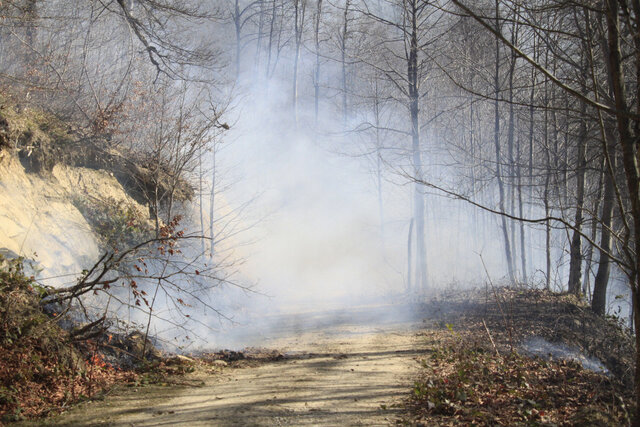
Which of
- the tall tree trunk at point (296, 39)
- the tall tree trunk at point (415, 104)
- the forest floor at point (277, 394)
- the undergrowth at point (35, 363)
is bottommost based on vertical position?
the forest floor at point (277, 394)

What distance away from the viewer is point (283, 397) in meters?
5.72

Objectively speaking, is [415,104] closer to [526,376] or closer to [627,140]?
[526,376]

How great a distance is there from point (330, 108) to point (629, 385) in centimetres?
2820

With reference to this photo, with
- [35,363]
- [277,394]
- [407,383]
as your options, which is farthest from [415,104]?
[35,363]

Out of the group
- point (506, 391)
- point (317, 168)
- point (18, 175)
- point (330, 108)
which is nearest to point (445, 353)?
point (506, 391)

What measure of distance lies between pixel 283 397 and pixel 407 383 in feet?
5.97

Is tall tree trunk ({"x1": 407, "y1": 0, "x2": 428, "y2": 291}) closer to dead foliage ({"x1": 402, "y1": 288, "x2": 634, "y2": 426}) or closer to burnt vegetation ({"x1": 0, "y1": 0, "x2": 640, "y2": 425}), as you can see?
burnt vegetation ({"x1": 0, "y1": 0, "x2": 640, "y2": 425})

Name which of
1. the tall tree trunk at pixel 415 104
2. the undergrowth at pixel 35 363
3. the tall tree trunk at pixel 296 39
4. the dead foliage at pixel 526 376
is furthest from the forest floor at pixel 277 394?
the tall tree trunk at pixel 296 39

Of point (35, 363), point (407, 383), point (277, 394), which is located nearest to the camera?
point (35, 363)

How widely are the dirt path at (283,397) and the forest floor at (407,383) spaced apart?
1cm

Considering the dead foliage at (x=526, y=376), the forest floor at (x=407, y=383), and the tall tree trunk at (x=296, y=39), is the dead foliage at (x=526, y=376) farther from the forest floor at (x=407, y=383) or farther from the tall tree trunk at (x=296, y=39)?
the tall tree trunk at (x=296, y=39)

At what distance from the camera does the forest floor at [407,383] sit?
4.79m

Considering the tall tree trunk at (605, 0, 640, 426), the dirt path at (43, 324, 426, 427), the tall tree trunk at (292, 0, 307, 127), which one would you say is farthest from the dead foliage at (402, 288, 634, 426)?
the tall tree trunk at (292, 0, 307, 127)

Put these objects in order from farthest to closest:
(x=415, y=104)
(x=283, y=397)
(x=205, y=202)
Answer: (x=205, y=202)
(x=415, y=104)
(x=283, y=397)
